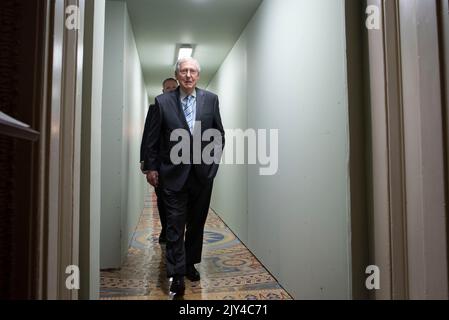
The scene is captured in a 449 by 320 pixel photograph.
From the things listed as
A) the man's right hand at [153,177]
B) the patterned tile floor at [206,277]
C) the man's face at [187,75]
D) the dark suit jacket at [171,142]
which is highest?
the man's face at [187,75]

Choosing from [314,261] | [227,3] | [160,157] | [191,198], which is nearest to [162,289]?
[191,198]

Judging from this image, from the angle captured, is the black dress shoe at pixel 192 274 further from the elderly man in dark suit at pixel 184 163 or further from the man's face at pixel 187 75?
the man's face at pixel 187 75

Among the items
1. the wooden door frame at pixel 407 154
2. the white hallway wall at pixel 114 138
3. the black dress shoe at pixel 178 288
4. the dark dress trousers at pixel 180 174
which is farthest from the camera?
the white hallway wall at pixel 114 138

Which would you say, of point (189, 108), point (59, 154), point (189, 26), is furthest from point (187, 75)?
point (189, 26)

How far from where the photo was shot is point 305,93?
1.69 meters

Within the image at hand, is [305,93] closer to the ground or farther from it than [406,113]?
farther from it

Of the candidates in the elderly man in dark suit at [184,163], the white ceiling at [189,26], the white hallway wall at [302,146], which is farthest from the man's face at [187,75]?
the white ceiling at [189,26]

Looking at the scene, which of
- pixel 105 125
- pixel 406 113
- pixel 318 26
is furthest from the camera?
pixel 105 125

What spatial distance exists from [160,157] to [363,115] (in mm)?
1348

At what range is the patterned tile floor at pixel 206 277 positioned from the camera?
1837mm

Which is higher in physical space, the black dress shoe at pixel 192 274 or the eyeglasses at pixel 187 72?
the eyeglasses at pixel 187 72

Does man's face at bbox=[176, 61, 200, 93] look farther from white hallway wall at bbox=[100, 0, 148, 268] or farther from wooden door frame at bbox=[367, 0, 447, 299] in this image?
wooden door frame at bbox=[367, 0, 447, 299]

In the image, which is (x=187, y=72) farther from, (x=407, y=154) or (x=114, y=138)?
(x=407, y=154)

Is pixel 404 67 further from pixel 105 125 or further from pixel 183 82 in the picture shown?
pixel 105 125
